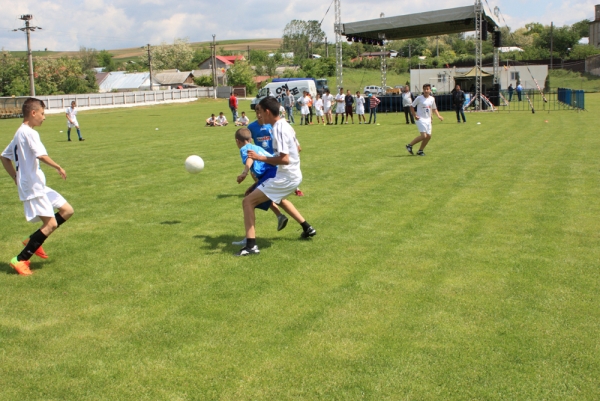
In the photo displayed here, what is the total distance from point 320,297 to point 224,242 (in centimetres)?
238

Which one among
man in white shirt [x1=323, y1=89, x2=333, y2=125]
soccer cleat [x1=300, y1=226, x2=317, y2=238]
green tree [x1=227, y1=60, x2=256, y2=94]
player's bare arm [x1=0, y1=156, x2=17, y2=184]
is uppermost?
green tree [x1=227, y1=60, x2=256, y2=94]

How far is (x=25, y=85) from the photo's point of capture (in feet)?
247

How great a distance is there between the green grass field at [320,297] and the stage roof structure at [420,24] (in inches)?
989

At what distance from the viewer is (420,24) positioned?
35.3 m

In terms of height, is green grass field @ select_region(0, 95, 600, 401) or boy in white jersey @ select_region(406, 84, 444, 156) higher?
boy in white jersey @ select_region(406, 84, 444, 156)

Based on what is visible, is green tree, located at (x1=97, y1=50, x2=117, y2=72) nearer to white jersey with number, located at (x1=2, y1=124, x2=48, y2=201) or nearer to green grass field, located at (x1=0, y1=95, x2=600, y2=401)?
green grass field, located at (x1=0, y1=95, x2=600, y2=401)

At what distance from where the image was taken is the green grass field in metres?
3.90

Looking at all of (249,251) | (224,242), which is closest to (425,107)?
(224,242)

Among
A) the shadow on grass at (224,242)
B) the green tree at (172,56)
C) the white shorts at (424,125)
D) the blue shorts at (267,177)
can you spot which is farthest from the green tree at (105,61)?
the blue shorts at (267,177)

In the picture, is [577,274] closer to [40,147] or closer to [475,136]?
[40,147]

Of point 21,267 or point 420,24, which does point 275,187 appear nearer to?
point 21,267

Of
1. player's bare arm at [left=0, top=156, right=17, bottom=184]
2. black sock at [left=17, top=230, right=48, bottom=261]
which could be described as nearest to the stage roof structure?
player's bare arm at [left=0, top=156, right=17, bottom=184]

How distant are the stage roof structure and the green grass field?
989 inches

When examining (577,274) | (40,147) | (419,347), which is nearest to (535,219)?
(577,274)
